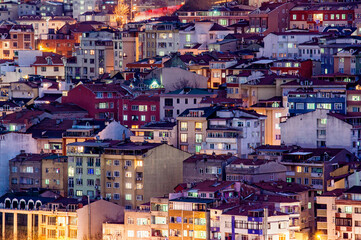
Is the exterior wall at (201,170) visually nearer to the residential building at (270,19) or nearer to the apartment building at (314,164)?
the apartment building at (314,164)

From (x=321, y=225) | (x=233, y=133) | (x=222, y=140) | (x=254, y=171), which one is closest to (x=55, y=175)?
(x=222, y=140)

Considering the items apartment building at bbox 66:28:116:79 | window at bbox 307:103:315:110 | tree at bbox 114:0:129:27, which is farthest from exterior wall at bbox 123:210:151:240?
tree at bbox 114:0:129:27

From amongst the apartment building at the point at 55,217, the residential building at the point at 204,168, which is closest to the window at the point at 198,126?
the residential building at the point at 204,168

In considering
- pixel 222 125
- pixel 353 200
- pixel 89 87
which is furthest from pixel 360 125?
pixel 89 87

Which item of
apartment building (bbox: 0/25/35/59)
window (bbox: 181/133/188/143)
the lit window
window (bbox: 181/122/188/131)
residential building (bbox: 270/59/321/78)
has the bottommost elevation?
the lit window

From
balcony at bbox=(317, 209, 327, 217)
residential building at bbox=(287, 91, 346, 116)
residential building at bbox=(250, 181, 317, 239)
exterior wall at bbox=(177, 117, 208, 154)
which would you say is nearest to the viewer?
residential building at bbox=(250, 181, 317, 239)

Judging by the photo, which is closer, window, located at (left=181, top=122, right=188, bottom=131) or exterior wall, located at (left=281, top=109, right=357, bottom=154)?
exterior wall, located at (left=281, top=109, right=357, bottom=154)

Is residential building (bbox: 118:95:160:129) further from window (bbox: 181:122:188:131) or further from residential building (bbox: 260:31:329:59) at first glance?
residential building (bbox: 260:31:329:59)
